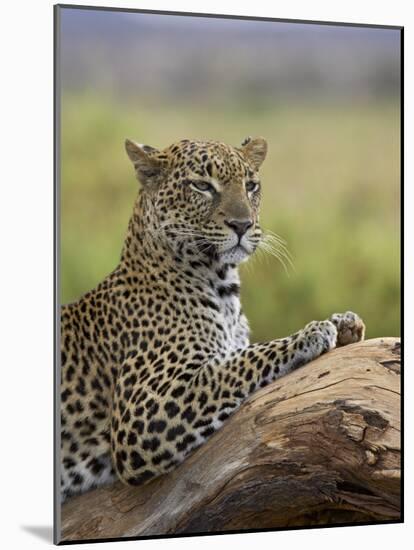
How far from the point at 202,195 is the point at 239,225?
0.29 m

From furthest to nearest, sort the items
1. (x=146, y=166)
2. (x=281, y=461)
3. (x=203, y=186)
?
(x=146, y=166)
(x=203, y=186)
(x=281, y=461)

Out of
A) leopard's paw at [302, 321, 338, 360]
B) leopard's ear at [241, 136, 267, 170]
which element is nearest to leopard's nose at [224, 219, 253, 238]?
leopard's ear at [241, 136, 267, 170]

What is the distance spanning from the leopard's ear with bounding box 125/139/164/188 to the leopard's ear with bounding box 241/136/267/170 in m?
0.53

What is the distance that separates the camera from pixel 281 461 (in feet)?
24.9

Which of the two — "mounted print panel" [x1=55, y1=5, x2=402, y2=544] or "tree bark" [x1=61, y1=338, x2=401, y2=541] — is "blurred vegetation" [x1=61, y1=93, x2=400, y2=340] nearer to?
"mounted print panel" [x1=55, y1=5, x2=402, y2=544]

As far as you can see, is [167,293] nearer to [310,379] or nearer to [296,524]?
[310,379]

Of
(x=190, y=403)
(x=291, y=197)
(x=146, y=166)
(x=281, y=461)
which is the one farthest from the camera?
(x=291, y=197)

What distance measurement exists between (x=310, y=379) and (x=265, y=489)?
27.1 inches

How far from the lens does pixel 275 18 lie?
8.12 metres

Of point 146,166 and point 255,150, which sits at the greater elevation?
point 255,150

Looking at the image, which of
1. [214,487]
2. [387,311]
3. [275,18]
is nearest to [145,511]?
[214,487]

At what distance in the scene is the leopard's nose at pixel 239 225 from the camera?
24.8ft

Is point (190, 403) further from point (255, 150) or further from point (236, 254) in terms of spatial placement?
point (255, 150)

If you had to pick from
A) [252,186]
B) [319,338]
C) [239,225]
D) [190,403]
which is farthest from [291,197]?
[190,403]
